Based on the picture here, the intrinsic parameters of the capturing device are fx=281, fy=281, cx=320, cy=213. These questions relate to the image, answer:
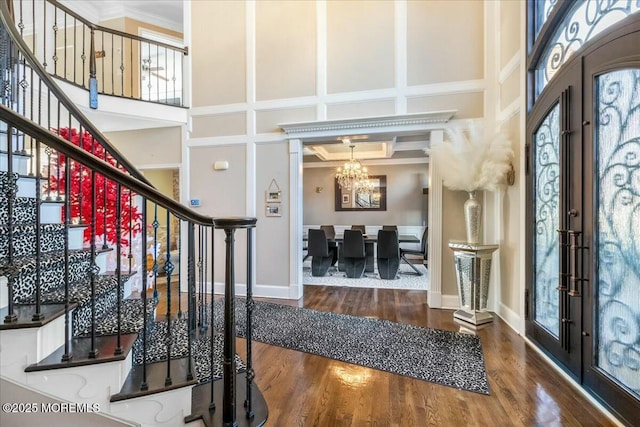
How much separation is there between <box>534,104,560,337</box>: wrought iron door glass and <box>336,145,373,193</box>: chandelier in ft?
12.9

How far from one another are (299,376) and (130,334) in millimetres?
A: 1160

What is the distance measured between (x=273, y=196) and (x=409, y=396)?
9.64ft

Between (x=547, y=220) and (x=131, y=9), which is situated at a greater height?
(x=131, y=9)

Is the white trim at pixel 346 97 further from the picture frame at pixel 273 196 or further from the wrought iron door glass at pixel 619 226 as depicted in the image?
the wrought iron door glass at pixel 619 226

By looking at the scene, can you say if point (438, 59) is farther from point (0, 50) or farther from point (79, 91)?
point (79, 91)

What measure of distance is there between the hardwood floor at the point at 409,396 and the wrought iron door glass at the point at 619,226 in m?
0.39

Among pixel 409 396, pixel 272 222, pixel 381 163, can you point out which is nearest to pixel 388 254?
pixel 272 222

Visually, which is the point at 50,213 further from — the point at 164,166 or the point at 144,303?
the point at 164,166

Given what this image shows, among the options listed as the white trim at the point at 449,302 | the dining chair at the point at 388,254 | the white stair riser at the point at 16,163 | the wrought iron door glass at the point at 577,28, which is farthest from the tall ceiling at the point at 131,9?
the white trim at the point at 449,302

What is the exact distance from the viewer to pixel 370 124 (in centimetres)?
367

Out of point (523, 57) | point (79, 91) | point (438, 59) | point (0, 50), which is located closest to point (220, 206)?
point (79, 91)

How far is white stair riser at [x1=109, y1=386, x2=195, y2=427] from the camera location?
4.36 ft

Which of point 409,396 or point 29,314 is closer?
point 29,314

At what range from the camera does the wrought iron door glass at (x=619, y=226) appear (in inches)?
61.1
